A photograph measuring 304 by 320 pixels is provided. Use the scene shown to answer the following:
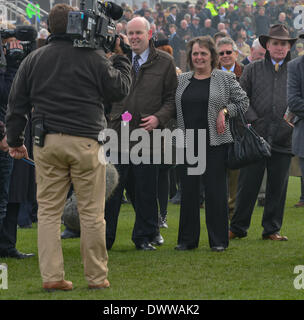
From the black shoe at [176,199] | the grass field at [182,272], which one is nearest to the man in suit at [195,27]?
the black shoe at [176,199]

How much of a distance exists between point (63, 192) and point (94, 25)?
1193 millimetres

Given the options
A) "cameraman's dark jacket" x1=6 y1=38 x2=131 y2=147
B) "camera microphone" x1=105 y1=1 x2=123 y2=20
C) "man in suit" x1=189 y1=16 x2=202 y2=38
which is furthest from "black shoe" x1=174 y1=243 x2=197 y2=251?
"man in suit" x1=189 y1=16 x2=202 y2=38

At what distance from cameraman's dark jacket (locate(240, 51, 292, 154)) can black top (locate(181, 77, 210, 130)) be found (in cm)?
82

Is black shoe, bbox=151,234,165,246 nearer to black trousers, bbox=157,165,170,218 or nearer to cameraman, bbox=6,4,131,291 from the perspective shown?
black trousers, bbox=157,165,170,218

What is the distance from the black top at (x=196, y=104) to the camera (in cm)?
756

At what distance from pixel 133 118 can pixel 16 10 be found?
16979 millimetres

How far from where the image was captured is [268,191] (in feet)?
27.6

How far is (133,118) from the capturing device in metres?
7.66

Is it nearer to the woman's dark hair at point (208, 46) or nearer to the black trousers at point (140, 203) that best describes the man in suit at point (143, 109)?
the black trousers at point (140, 203)

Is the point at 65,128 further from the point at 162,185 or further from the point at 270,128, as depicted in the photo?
the point at 162,185

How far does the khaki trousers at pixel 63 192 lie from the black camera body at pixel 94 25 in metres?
0.68

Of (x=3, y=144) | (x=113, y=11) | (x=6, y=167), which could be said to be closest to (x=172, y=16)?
(x=6, y=167)
